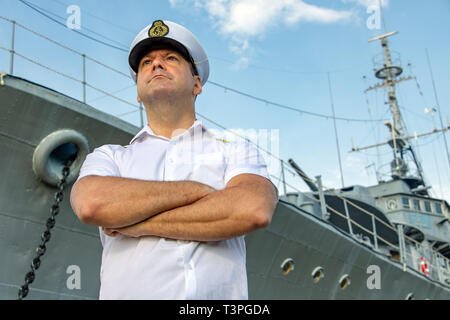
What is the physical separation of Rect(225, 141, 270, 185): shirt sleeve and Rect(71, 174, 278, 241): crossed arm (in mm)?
134

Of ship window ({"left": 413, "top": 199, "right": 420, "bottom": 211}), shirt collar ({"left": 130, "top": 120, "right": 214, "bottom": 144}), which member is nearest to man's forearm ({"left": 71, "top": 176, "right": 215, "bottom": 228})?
shirt collar ({"left": 130, "top": 120, "right": 214, "bottom": 144})

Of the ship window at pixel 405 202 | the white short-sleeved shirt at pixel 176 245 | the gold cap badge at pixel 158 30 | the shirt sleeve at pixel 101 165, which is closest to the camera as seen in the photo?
the white short-sleeved shirt at pixel 176 245

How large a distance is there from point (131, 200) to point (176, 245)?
220mm

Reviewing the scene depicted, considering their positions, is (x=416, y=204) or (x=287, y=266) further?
(x=416, y=204)

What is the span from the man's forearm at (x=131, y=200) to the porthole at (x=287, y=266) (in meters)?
5.58

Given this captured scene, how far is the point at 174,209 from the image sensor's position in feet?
5.02

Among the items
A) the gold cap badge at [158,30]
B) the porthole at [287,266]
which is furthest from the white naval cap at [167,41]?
the porthole at [287,266]

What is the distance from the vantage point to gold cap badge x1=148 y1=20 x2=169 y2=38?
1.81 m

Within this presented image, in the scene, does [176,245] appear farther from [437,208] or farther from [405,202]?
[437,208]

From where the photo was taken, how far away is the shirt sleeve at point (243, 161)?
171cm

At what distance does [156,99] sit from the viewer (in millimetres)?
1766

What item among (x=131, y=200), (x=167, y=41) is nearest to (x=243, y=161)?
(x=131, y=200)

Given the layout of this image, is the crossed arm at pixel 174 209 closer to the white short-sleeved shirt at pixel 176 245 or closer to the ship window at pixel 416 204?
the white short-sleeved shirt at pixel 176 245

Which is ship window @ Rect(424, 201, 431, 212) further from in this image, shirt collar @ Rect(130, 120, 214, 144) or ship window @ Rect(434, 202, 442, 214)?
shirt collar @ Rect(130, 120, 214, 144)
